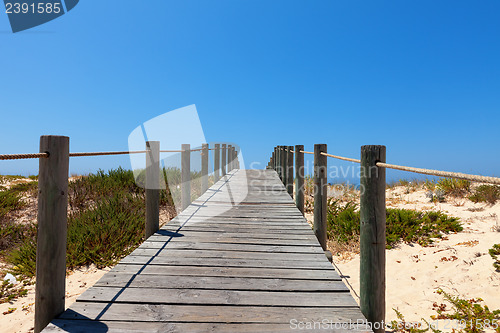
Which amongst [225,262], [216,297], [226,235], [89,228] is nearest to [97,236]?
[89,228]

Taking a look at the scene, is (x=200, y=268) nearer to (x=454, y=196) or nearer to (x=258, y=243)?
(x=258, y=243)

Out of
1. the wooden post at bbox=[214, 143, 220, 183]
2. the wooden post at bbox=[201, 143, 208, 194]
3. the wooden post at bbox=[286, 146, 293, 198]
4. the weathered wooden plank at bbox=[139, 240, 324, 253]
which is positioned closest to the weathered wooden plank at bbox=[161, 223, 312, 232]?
the weathered wooden plank at bbox=[139, 240, 324, 253]

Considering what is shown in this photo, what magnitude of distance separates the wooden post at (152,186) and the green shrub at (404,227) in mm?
3564

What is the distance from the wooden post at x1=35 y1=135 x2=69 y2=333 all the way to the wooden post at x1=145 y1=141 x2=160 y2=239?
1.52m

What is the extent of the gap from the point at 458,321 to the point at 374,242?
169 centimetres

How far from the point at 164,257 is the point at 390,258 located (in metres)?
3.55

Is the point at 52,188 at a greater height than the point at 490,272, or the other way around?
the point at 52,188

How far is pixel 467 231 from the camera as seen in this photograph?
17.5ft

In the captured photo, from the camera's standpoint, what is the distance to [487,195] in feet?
25.6

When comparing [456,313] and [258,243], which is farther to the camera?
[258,243]

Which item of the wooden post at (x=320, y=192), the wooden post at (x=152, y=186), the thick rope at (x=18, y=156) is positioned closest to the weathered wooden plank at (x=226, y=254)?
the wooden post at (x=152, y=186)

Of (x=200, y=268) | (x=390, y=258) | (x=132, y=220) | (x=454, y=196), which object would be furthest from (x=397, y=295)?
(x=454, y=196)

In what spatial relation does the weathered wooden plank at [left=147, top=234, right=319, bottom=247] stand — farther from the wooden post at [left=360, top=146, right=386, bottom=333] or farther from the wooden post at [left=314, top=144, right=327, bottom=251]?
the wooden post at [left=360, top=146, right=386, bottom=333]

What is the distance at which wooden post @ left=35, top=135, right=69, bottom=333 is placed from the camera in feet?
6.19
